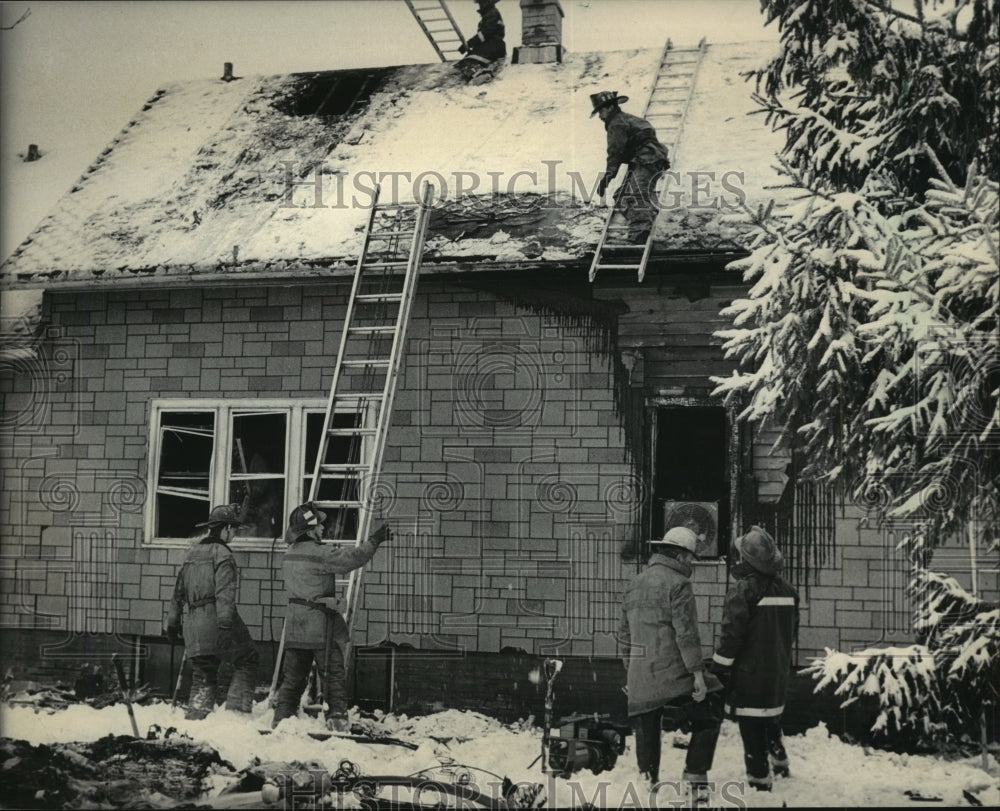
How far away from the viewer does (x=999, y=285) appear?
229 inches

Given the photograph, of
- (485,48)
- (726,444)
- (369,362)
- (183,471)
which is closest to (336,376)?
(369,362)

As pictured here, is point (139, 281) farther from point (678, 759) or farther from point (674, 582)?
point (678, 759)

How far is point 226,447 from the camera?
329 inches

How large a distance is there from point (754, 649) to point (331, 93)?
18.5ft

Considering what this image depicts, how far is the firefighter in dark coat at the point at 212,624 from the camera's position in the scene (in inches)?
306

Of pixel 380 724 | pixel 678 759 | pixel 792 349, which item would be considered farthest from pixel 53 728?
pixel 792 349

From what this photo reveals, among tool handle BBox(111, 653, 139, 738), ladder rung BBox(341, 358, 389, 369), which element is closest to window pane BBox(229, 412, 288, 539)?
ladder rung BBox(341, 358, 389, 369)

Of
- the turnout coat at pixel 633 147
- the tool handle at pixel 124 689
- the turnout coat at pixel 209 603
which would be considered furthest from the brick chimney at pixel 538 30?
the tool handle at pixel 124 689

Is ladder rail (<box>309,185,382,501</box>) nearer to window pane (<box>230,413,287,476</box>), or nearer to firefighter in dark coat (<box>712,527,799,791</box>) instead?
window pane (<box>230,413,287,476</box>)

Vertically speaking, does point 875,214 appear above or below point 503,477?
above

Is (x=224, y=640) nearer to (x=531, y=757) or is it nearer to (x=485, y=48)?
(x=531, y=757)

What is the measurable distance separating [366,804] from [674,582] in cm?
241

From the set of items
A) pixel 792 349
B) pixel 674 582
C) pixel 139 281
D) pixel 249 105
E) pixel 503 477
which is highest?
pixel 249 105

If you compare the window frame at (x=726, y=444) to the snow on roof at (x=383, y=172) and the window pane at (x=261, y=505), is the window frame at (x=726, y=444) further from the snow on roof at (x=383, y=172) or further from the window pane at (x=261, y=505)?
the window pane at (x=261, y=505)
